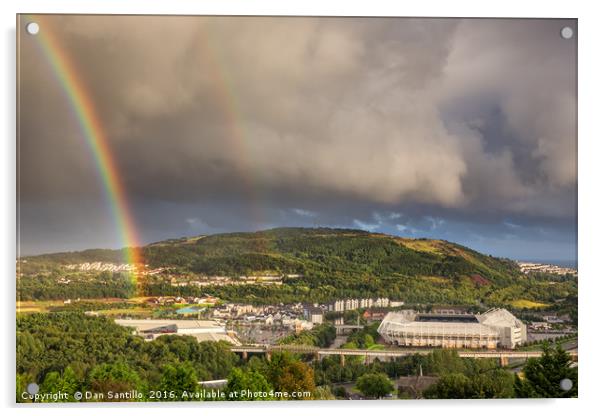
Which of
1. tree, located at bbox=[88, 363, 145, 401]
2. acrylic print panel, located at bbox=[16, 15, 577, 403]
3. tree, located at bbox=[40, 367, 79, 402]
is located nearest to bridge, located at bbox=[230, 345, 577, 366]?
acrylic print panel, located at bbox=[16, 15, 577, 403]

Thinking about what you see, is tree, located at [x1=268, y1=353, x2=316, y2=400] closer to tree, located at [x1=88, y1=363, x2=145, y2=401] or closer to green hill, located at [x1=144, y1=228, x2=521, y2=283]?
green hill, located at [x1=144, y1=228, x2=521, y2=283]

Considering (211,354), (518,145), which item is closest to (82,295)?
(211,354)

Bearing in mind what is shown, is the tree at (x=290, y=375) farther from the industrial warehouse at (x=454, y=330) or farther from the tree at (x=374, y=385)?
the industrial warehouse at (x=454, y=330)


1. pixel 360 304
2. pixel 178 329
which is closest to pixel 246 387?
pixel 178 329

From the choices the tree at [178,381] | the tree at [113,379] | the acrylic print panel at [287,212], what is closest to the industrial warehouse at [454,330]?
the acrylic print panel at [287,212]

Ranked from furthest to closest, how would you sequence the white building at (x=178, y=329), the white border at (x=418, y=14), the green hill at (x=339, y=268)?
the green hill at (x=339, y=268), the white building at (x=178, y=329), the white border at (x=418, y=14)

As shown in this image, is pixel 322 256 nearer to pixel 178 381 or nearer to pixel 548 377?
pixel 178 381
